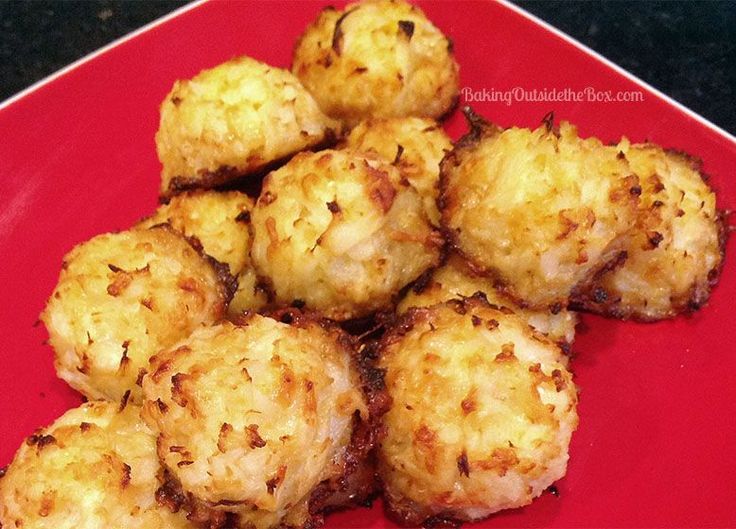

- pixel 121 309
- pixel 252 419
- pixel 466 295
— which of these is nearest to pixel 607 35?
pixel 466 295

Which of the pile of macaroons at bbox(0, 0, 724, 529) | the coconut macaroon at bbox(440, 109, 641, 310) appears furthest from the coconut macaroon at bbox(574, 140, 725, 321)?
the coconut macaroon at bbox(440, 109, 641, 310)

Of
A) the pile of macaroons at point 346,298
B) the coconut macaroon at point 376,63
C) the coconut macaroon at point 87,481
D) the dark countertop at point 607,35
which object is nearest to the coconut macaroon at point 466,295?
the pile of macaroons at point 346,298

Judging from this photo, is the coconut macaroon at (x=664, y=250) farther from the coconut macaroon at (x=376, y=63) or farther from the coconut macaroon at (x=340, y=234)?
the coconut macaroon at (x=376, y=63)

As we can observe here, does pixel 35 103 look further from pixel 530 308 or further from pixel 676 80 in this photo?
pixel 676 80

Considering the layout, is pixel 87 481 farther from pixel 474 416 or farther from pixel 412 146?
pixel 412 146

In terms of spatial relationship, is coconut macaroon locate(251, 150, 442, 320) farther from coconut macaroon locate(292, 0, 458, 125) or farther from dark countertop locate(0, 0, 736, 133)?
dark countertop locate(0, 0, 736, 133)

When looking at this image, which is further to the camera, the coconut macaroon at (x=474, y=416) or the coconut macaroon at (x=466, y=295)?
the coconut macaroon at (x=466, y=295)
